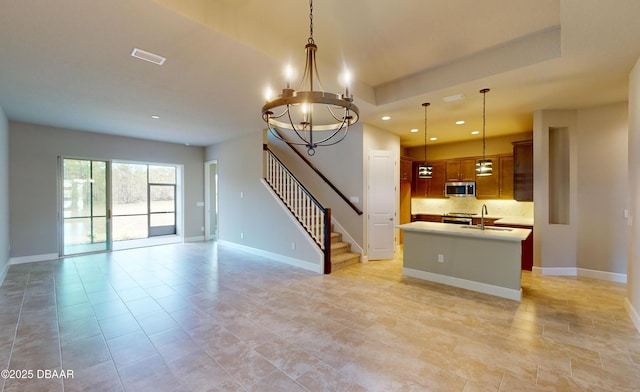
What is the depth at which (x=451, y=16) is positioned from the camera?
2729 mm

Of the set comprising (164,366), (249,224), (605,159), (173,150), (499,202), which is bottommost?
(164,366)

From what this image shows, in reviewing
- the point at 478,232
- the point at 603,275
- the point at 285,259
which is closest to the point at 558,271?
the point at 603,275

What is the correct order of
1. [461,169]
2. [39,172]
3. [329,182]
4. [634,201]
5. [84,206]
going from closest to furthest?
1. [634,201]
2. [39,172]
3. [329,182]
4. [84,206]
5. [461,169]

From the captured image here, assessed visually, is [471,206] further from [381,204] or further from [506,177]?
[381,204]

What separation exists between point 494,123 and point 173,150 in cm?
811

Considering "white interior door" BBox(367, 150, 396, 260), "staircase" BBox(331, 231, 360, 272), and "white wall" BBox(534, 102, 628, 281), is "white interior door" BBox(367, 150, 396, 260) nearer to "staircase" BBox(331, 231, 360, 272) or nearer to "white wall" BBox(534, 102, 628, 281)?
"staircase" BBox(331, 231, 360, 272)

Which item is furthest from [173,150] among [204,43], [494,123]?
[494,123]

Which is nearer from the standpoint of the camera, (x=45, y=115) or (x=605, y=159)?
(x=605, y=159)

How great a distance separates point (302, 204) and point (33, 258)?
18.9 ft

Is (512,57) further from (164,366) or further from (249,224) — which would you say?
(249,224)

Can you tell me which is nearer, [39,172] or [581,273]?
[581,273]

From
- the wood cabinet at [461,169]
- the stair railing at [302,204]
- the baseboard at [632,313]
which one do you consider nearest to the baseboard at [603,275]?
the baseboard at [632,313]

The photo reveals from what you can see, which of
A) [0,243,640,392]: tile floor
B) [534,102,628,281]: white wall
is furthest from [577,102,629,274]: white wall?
[0,243,640,392]: tile floor

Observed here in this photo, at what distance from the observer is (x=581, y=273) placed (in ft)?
15.8
